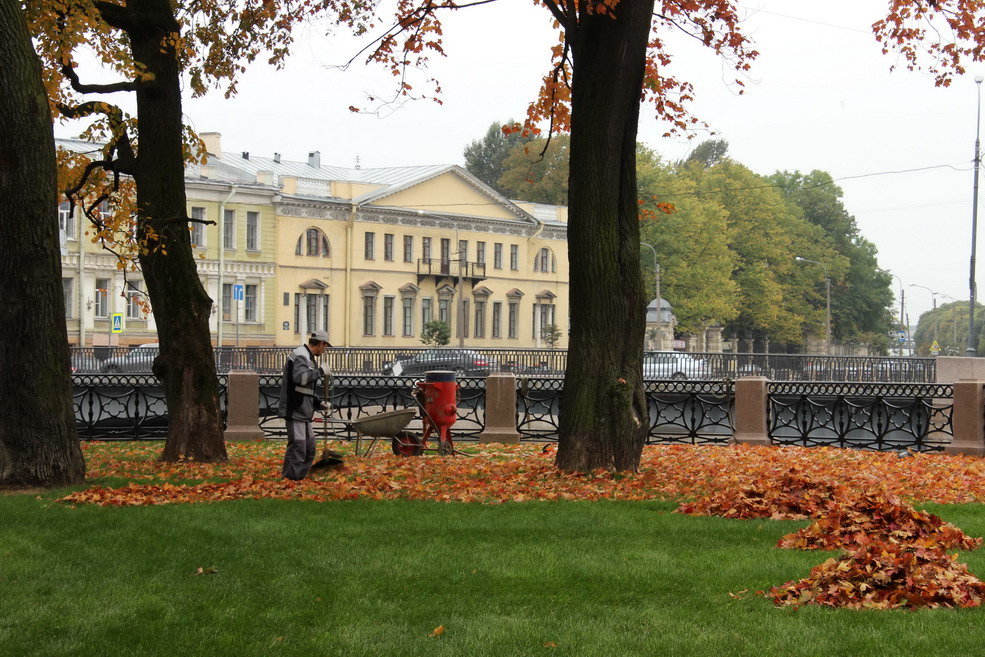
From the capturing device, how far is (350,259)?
A: 225 feet

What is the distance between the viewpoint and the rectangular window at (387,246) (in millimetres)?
70250

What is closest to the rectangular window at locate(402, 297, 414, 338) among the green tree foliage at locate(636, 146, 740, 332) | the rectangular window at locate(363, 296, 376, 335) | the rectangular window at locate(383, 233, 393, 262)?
the rectangular window at locate(363, 296, 376, 335)

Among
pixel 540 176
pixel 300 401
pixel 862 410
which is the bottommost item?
pixel 862 410

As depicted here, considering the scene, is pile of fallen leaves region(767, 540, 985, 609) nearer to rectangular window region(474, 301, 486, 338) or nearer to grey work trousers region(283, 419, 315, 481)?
grey work trousers region(283, 419, 315, 481)

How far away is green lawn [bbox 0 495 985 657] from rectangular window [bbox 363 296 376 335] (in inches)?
2338

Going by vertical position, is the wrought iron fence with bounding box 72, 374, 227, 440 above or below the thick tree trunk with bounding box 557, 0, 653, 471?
below

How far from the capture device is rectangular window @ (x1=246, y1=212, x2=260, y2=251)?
65.7 meters

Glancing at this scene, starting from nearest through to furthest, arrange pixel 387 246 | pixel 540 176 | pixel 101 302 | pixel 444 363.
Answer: pixel 444 363, pixel 101 302, pixel 387 246, pixel 540 176

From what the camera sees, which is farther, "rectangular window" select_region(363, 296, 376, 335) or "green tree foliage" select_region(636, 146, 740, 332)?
"green tree foliage" select_region(636, 146, 740, 332)

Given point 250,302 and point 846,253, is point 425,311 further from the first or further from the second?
point 846,253

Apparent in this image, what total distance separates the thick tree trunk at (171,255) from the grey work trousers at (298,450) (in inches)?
117

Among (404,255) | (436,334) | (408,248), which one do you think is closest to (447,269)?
(408,248)

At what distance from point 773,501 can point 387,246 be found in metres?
61.3

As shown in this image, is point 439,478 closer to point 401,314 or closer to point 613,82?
point 613,82
